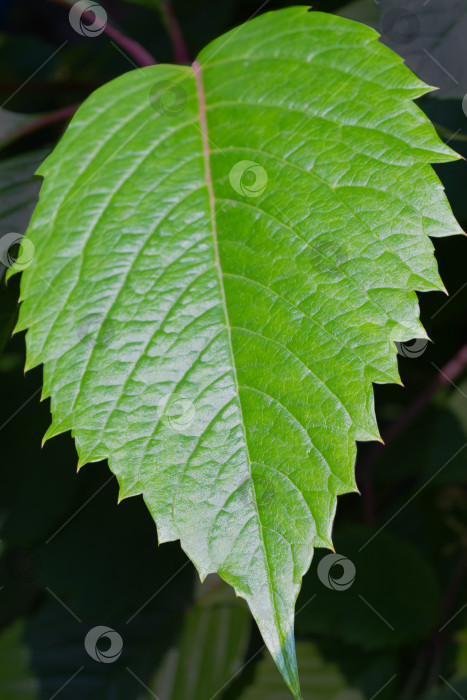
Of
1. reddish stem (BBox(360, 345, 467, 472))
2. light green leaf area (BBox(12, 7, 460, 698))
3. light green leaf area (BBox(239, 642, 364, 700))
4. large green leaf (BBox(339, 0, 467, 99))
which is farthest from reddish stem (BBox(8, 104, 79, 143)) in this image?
light green leaf area (BBox(239, 642, 364, 700))

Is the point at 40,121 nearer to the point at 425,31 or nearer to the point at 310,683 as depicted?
the point at 425,31

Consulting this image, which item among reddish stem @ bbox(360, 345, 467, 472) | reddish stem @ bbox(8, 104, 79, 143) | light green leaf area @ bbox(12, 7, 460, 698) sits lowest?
reddish stem @ bbox(360, 345, 467, 472)

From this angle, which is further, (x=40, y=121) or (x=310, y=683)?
(x=310, y=683)

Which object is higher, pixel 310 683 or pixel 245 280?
pixel 245 280

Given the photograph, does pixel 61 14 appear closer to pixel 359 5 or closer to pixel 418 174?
pixel 359 5

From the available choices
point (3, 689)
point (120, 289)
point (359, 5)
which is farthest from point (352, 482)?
point (3, 689)

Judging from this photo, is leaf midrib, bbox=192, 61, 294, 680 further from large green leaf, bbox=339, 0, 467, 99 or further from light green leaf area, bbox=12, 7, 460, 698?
large green leaf, bbox=339, 0, 467, 99

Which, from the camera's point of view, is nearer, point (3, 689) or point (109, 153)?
point (109, 153)

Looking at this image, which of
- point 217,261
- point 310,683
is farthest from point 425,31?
point 310,683
